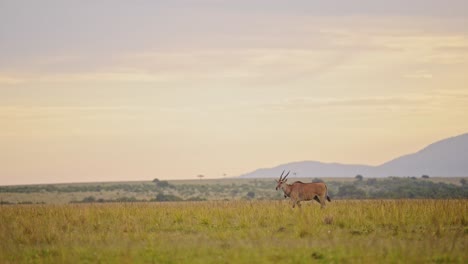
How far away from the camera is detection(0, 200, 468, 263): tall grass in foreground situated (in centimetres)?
1664

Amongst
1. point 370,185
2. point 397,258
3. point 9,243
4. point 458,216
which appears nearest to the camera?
point 397,258

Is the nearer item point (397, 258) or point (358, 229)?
point (397, 258)

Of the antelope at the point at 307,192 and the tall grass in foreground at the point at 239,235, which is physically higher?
the antelope at the point at 307,192

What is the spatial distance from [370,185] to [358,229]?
3129 inches

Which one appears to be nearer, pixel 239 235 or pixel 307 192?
pixel 239 235

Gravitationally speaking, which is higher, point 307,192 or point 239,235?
point 307,192

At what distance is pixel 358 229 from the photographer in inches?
875

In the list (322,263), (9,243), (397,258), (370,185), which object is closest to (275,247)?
(322,263)

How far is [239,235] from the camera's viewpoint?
20.8m

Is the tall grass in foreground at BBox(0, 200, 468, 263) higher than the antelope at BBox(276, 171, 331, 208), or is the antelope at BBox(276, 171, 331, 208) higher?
the antelope at BBox(276, 171, 331, 208)

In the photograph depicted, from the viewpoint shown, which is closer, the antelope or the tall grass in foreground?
the tall grass in foreground

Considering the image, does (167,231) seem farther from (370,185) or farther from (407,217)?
(370,185)

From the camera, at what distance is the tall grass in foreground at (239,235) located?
1664cm

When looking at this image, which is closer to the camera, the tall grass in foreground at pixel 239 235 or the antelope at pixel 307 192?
the tall grass in foreground at pixel 239 235
